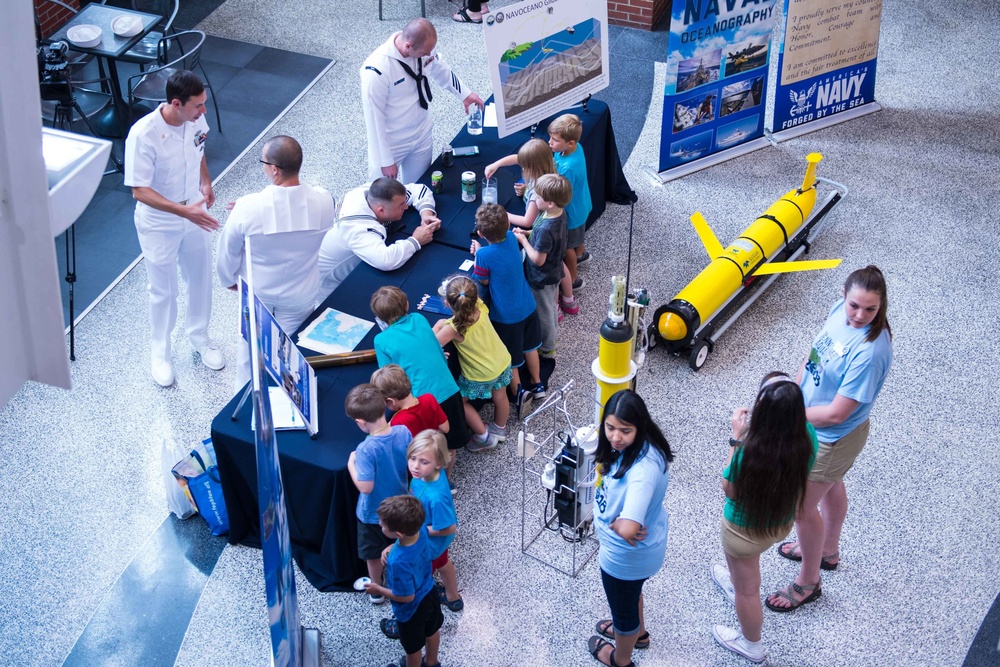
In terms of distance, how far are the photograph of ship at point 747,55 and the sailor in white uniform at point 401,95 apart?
78.8 inches

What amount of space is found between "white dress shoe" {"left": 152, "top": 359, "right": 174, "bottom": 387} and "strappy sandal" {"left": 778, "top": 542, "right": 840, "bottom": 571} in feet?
10.7

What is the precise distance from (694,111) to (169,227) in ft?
11.9

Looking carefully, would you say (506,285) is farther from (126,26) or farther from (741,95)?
(126,26)

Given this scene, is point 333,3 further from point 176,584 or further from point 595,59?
point 176,584

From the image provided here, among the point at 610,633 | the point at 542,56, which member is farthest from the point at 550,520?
the point at 542,56

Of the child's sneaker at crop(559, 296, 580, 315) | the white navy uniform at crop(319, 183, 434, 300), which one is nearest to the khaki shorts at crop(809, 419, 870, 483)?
the child's sneaker at crop(559, 296, 580, 315)

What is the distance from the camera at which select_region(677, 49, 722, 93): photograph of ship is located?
20.7ft

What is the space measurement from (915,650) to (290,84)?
6.03 metres

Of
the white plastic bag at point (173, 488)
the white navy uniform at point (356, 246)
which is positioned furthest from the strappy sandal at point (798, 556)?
the white plastic bag at point (173, 488)

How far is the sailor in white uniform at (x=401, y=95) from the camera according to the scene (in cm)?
531

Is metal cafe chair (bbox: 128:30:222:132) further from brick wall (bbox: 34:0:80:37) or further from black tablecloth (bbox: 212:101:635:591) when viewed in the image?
black tablecloth (bbox: 212:101:635:591)

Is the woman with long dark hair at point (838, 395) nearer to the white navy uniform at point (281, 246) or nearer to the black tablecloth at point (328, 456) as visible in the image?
the black tablecloth at point (328, 456)

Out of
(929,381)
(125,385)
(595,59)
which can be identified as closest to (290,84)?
(595,59)

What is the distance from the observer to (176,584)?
13.9 feet
